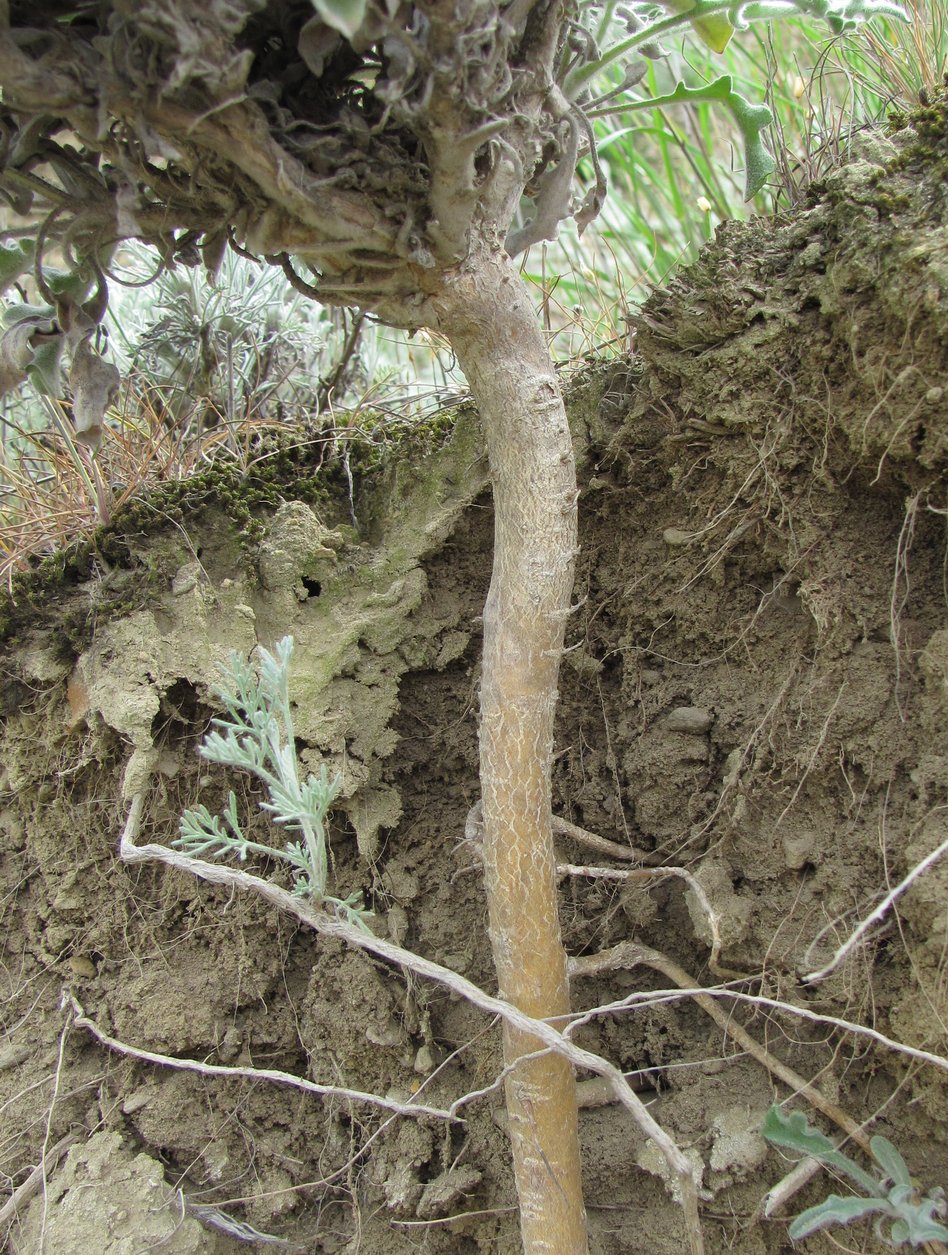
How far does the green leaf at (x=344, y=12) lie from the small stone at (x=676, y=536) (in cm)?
105

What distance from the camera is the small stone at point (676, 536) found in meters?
1.78

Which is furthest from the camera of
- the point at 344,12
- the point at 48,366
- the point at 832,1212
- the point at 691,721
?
the point at 691,721

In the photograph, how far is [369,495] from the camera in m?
2.01

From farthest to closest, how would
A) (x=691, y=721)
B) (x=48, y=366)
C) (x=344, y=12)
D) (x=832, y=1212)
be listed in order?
(x=691, y=721)
(x=48, y=366)
(x=832, y=1212)
(x=344, y=12)

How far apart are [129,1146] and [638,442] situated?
1.75 m

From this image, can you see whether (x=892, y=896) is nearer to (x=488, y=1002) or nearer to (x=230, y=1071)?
(x=488, y=1002)

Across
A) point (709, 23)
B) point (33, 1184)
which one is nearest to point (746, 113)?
point (709, 23)

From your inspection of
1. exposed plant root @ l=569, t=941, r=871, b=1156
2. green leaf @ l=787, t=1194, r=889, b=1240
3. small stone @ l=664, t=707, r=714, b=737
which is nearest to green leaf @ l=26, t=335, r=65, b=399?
small stone @ l=664, t=707, r=714, b=737

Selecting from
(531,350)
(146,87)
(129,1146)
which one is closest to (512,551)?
Answer: (531,350)

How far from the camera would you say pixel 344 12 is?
1.04 meters

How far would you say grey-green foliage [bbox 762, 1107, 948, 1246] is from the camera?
4.31 ft

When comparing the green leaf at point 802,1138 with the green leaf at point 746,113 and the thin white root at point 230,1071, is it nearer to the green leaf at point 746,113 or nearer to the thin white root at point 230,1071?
the thin white root at point 230,1071

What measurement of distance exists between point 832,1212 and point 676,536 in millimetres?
Answer: 1140

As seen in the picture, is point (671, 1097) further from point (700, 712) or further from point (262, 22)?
point (262, 22)
